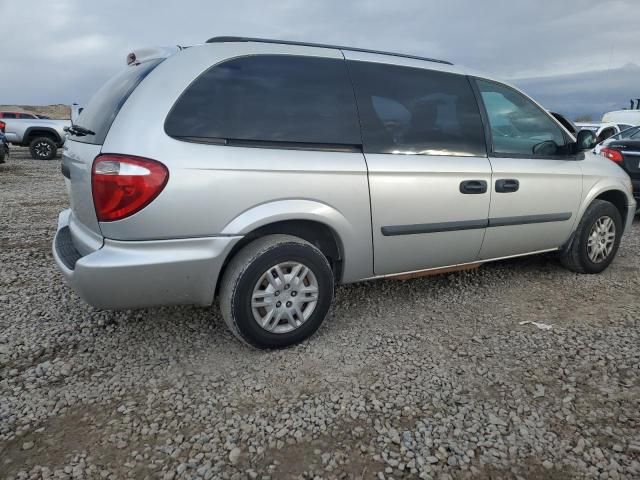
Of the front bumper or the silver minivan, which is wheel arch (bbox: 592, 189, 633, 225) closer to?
the silver minivan

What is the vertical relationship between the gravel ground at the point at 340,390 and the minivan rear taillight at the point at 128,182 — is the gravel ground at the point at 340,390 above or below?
below

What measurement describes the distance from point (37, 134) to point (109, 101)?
583 inches

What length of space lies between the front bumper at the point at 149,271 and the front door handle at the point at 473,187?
1637 mm

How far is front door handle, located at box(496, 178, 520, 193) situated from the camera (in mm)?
3459

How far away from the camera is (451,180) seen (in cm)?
323

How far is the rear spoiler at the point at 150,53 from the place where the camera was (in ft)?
8.99

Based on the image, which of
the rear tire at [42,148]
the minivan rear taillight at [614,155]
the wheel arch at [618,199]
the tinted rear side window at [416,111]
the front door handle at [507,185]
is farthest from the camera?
the rear tire at [42,148]

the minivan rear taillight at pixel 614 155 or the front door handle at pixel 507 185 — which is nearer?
the front door handle at pixel 507 185

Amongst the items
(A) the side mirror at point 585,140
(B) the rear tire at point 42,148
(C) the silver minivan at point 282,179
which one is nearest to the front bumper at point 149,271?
(C) the silver minivan at point 282,179

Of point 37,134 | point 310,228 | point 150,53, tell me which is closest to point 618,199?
point 310,228

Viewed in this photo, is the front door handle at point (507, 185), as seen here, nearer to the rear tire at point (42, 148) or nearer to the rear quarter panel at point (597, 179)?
the rear quarter panel at point (597, 179)

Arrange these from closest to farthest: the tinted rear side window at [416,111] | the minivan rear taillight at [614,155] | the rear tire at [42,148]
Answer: the tinted rear side window at [416,111]
the minivan rear taillight at [614,155]
the rear tire at [42,148]

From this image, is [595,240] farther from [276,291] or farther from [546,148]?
[276,291]

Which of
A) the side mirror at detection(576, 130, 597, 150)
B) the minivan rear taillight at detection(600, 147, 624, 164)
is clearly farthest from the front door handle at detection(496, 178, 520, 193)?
the minivan rear taillight at detection(600, 147, 624, 164)
